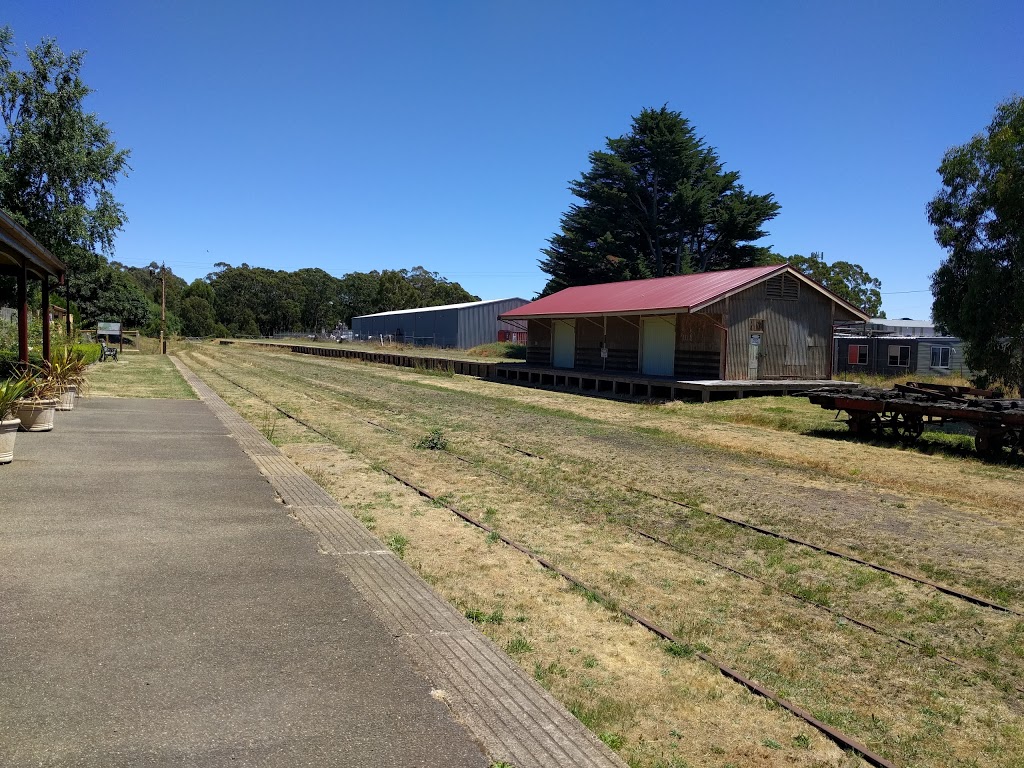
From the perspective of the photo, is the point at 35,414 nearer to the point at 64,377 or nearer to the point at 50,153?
the point at 64,377

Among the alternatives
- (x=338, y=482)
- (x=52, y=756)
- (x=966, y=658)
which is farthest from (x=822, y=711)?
(x=338, y=482)

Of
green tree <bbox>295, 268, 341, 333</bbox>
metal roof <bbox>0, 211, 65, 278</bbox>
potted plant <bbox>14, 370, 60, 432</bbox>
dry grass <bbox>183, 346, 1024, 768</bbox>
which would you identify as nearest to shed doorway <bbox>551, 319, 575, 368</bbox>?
dry grass <bbox>183, 346, 1024, 768</bbox>

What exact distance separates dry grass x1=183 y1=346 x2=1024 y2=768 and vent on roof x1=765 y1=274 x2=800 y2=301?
11881 mm

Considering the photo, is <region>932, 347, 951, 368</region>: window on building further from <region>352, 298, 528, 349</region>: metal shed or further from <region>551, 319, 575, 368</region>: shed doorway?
<region>352, 298, 528, 349</region>: metal shed

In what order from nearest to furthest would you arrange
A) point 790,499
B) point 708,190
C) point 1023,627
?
point 1023,627
point 790,499
point 708,190

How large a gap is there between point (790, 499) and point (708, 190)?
139 feet

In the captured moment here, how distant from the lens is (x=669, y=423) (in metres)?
18.0

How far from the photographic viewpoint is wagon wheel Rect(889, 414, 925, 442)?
14883 mm

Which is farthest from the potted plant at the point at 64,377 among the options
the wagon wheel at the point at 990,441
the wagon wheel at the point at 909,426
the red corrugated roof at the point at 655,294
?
the wagon wheel at the point at 990,441

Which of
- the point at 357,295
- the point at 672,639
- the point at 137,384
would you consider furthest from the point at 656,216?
the point at 357,295

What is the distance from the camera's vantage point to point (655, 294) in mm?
28500

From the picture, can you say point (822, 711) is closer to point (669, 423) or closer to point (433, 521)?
point (433, 521)

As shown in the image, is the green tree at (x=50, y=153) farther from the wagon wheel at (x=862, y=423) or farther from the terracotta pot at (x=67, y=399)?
the wagon wheel at (x=862, y=423)

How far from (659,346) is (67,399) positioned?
1921 centimetres
